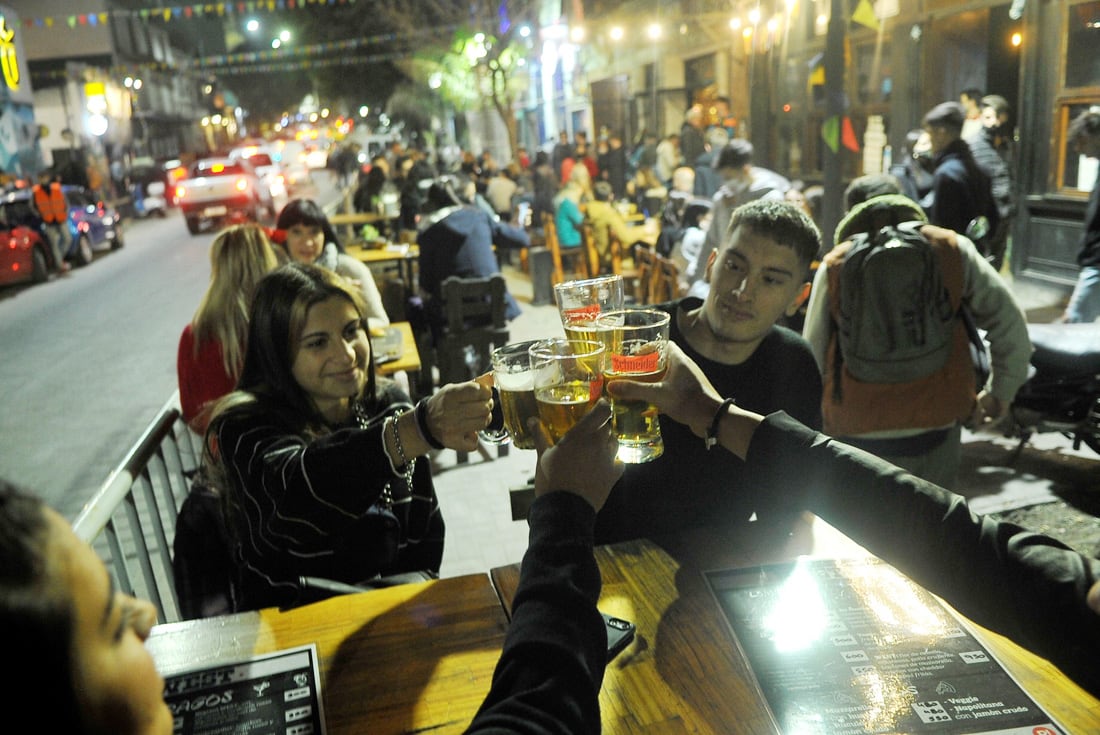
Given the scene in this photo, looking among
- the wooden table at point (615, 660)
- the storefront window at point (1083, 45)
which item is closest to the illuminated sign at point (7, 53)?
the storefront window at point (1083, 45)

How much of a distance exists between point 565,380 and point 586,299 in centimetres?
35

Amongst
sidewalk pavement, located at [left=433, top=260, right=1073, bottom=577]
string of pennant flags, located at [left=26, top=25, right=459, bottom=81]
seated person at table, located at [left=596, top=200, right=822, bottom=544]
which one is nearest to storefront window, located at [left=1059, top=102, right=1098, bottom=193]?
sidewalk pavement, located at [left=433, top=260, right=1073, bottom=577]

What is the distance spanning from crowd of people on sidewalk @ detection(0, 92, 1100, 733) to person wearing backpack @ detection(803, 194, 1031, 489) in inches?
0.4

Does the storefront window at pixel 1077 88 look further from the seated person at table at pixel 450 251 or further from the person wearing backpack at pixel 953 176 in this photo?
the seated person at table at pixel 450 251

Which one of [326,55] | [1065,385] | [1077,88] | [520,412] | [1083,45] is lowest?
[1065,385]

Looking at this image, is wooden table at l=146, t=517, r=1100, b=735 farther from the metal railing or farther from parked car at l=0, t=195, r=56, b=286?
parked car at l=0, t=195, r=56, b=286

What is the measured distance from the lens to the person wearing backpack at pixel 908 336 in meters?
3.28

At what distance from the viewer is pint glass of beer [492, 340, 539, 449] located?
171cm

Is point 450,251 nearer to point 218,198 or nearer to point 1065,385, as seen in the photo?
point 1065,385

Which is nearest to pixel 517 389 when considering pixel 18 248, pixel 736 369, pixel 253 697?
pixel 253 697

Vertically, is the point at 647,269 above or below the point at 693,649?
below

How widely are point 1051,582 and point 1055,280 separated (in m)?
8.85

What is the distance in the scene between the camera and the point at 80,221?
16812 millimetres

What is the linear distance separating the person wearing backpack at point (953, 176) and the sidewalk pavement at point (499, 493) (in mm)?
2011
